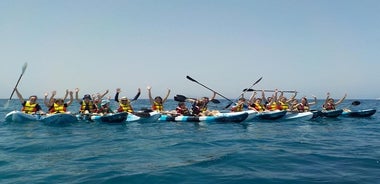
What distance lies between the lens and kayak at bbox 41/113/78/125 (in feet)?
60.2

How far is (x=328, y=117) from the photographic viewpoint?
23.4 m

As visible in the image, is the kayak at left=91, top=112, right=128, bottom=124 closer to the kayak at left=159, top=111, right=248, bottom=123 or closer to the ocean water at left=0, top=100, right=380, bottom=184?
the kayak at left=159, top=111, right=248, bottom=123

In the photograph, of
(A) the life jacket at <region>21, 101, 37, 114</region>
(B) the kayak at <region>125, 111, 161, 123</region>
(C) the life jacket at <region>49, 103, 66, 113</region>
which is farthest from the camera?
(A) the life jacket at <region>21, 101, 37, 114</region>

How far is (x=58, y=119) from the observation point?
18.7 metres

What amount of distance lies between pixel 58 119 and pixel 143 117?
14.3 feet

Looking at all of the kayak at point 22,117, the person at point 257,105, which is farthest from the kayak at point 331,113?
the kayak at point 22,117

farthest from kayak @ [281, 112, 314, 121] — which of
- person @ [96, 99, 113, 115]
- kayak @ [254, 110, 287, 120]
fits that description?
person @ [96, 99, 113, 115]

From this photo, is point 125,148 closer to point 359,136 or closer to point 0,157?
point 0,157

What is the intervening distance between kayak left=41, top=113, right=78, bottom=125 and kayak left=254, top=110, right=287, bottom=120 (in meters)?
10.3

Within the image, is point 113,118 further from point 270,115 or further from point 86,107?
point 270,115

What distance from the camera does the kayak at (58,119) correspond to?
722 inches

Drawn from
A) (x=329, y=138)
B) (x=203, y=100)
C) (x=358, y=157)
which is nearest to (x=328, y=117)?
(x=203, y=100)

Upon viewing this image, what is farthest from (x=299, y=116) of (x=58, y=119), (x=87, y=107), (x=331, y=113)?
(x=58, y=119)

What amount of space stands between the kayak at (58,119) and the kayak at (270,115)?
10293 millimetres
